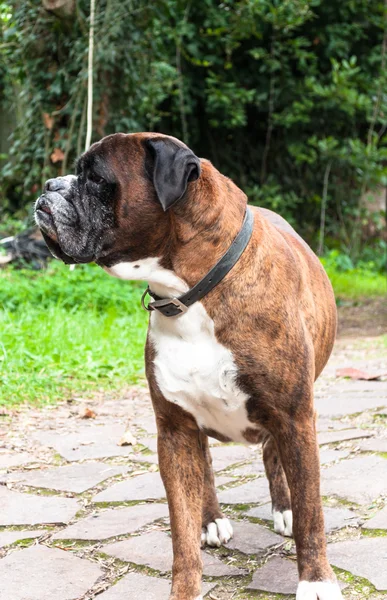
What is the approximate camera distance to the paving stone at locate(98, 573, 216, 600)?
2547mm

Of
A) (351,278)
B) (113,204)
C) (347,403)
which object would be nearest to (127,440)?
(347,403)

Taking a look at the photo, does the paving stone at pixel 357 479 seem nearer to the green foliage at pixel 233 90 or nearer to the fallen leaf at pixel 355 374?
the fallen leaf at pixel 355 374

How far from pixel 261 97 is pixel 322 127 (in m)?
1.15

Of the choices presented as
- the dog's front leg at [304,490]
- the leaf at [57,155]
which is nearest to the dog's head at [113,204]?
the dog's front leg at [304,490]

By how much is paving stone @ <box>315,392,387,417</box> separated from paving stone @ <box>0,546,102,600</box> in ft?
7.03

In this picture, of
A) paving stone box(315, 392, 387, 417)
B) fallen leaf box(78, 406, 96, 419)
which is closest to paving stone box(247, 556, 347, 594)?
paving stone box(315, 392, 387, 417)

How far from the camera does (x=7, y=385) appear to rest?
4.86 meters

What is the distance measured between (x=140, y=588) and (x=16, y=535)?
646mm

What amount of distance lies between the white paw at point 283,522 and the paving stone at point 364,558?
0.21 metres

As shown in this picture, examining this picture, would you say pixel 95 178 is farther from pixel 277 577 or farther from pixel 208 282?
pixel 277 577

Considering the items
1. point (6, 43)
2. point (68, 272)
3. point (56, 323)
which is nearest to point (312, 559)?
point (56, 323)

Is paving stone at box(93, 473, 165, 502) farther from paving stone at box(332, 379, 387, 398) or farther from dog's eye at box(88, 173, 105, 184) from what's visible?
paving stone at box(332, 379, 387, 398)

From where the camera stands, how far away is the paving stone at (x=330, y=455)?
147 inches

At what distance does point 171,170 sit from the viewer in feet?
7.84
